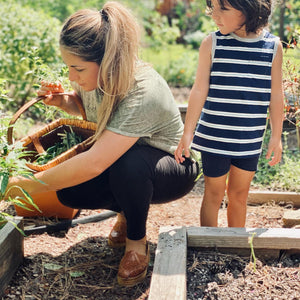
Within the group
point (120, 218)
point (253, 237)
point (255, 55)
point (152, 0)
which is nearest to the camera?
point (253, 237)

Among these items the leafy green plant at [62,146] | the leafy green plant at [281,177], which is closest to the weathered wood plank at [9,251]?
the leafy green plant at [62,146]

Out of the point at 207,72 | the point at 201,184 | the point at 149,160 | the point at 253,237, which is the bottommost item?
the point at 201,184

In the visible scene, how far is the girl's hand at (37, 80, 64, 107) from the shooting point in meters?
2.39

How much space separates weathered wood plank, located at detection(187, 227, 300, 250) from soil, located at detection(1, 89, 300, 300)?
0.05m

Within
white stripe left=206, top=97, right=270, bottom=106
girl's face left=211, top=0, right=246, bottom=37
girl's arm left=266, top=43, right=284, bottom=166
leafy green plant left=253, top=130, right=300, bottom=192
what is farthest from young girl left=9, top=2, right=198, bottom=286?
leafy green plant left=253, top=130, right=300, bottom=192

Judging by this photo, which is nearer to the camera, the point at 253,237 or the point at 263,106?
the point at 253,237

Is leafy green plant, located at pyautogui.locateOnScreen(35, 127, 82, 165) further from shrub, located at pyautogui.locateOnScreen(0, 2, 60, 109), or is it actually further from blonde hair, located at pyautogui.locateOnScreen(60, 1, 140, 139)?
shrub, located at pyautogui.locateOnScreen(0, 2, 60, 109)

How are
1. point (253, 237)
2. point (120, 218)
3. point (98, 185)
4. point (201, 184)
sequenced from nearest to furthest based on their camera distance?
1. point (253, 237)
2. point (98, 185)
3. point (120, 218)
4. point (201, 184)

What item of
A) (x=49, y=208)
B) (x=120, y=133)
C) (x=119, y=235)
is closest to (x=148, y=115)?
(x=120, y=133)

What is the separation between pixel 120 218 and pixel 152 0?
7.92 meters

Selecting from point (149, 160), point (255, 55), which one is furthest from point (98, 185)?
point (255, 55)

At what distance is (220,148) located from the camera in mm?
2148

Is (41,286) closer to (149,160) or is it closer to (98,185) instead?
(98,185)

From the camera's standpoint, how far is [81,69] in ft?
6.60
